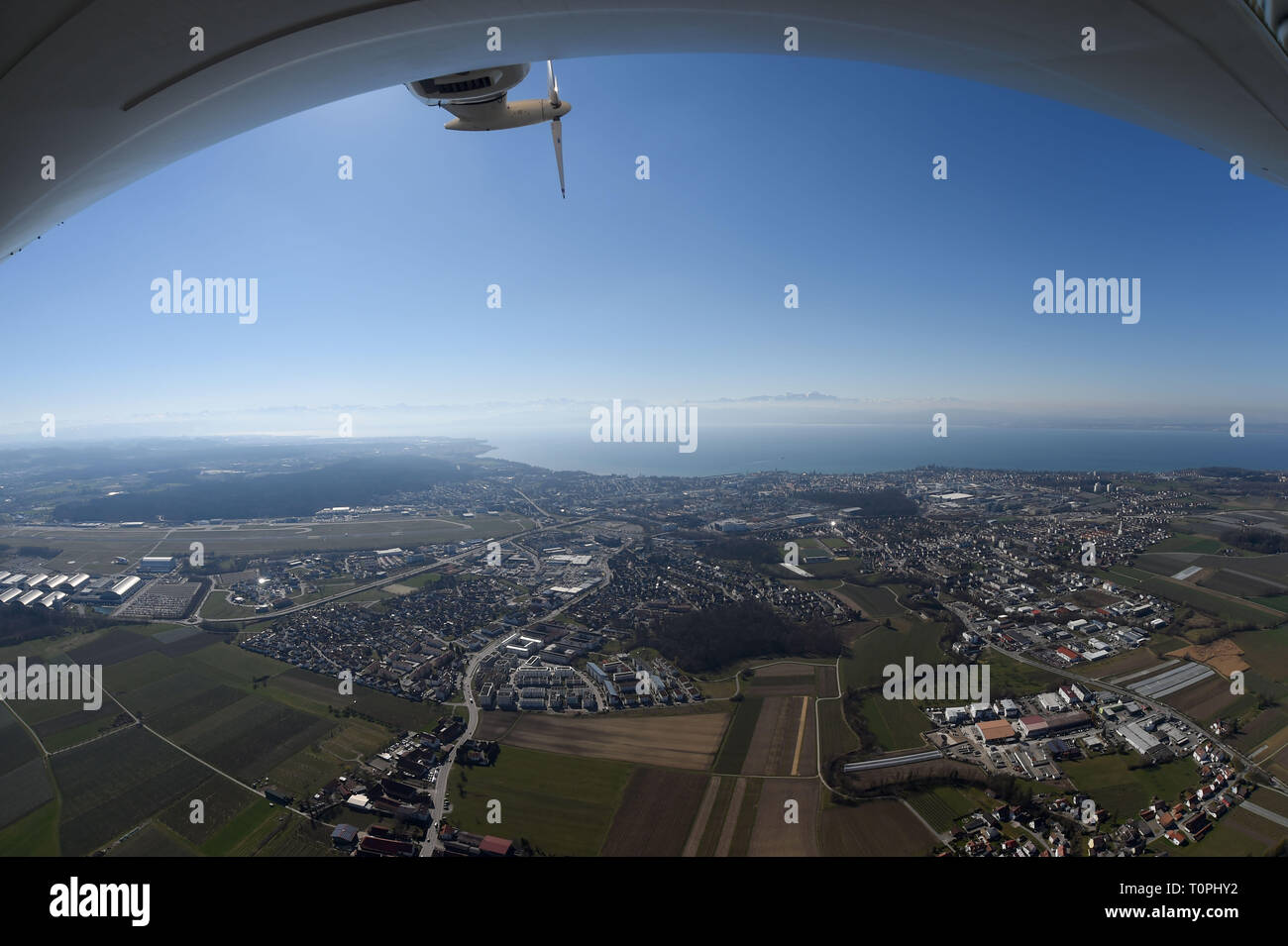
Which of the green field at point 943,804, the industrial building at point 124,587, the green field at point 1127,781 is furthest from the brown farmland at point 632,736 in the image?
the industrial building at point 124,587

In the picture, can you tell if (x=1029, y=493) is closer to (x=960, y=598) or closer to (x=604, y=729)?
(x=960, y=598)

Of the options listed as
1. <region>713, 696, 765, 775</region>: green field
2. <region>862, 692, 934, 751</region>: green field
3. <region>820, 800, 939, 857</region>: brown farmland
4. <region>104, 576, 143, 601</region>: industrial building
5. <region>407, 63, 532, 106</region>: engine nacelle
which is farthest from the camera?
<region>104, 576, 143, 601</region>: industrial building

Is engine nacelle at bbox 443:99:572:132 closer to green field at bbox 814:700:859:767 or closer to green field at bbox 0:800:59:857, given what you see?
green field at bbox 814:700:859:767

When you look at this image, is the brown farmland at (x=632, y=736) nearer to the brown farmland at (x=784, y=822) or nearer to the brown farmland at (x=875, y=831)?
the brown farmland at (x=784, y=822)

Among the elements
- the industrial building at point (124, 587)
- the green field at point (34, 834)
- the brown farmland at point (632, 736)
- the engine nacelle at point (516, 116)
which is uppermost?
the engine nacelle at point (516, 116)

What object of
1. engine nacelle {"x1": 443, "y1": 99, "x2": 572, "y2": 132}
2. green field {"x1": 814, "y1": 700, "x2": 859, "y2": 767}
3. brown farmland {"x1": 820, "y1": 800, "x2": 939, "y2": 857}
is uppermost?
engine nacelle {"x1": 443, "y1": 99, "x2": 572, "y2": 132}

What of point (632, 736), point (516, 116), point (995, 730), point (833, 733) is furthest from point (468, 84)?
point (995, 730)

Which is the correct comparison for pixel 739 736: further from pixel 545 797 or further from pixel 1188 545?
pixel 1188 545

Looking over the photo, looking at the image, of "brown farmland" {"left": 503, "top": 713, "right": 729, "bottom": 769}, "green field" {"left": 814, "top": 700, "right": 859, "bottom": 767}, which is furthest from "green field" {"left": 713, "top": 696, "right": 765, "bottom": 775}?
"green field" {"left": 814, "top": 700, "right": 859, "bottom": 767}
